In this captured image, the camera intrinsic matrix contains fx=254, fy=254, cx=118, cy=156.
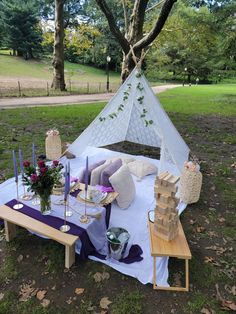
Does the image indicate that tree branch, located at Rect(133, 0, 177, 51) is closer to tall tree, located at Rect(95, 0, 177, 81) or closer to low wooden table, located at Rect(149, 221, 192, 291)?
tall tree, located at Rect(95, 0, 177, 81)

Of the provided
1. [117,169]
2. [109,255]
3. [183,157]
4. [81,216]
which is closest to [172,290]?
[109,255]

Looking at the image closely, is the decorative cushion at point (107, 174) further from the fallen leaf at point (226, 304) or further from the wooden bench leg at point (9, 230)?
the fallen leaf at point (226, 304)

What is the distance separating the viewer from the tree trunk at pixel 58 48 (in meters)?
17.3

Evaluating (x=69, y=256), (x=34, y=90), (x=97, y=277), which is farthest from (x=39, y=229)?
(x=34, y=90)

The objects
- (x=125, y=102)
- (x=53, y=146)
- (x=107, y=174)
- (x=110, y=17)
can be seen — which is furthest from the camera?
(x=110, y=17)

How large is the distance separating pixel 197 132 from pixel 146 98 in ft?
14.2

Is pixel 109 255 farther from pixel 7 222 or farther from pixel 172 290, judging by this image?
pixel 7 222

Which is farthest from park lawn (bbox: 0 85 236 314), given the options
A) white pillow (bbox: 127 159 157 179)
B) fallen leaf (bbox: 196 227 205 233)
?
white pillow (bbox: 127 159 157 179)

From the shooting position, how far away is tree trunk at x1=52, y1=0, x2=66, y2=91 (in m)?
17.3

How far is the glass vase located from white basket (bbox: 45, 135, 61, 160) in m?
2.63

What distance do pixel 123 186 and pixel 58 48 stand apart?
16812mm

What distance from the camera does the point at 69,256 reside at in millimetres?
2818

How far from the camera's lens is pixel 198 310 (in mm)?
2447

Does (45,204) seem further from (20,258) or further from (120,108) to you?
(120,108)
